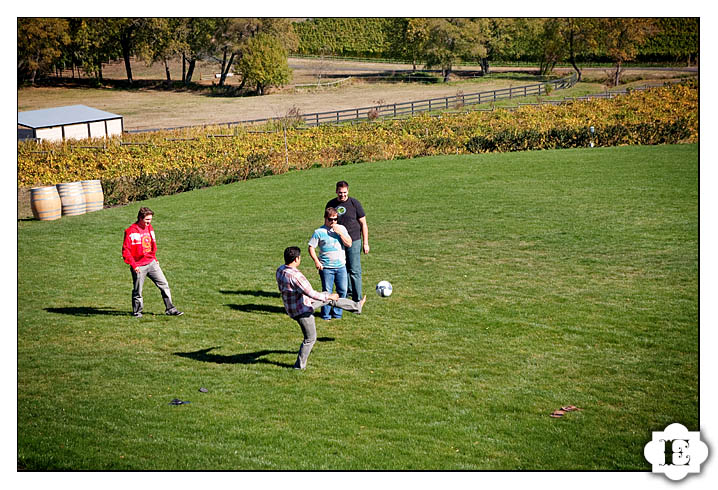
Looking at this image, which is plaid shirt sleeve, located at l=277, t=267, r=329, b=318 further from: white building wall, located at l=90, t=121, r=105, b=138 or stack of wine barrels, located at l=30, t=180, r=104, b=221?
white building wall, located at l=90, t=121, r=105, b=138

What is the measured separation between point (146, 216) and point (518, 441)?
7.73 metres

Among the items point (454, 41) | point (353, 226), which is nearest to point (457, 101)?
point (454, 41)

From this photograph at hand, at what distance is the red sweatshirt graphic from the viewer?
1308 centimetres

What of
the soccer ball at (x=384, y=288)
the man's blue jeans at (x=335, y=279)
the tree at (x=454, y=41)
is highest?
the tree at (x=454, y=41)

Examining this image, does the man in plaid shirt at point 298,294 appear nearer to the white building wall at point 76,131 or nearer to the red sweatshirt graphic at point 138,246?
the red sweatshirt graphic at point 138,246

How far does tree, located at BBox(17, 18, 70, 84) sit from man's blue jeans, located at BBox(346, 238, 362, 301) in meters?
56.6

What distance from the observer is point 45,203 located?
25.7 m

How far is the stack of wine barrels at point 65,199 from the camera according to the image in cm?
2578

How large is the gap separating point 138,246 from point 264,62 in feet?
209

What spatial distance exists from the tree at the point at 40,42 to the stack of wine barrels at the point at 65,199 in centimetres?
3911

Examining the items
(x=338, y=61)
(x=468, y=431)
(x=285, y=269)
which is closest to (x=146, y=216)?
(x=285, y=269)

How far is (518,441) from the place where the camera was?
27.8ft

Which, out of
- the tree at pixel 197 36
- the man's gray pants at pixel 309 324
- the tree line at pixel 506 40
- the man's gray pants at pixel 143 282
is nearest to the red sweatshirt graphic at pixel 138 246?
the man's gray pants at pixel 143 282

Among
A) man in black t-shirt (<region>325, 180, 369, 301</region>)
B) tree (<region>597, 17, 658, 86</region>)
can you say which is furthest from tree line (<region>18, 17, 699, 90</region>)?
man in black t-shirt (<region>325, 180, 369, 301</region>)
